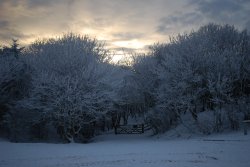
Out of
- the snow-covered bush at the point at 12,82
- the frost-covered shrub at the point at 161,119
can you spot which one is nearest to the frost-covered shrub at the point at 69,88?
the snow-covered bush at the point at 12,82

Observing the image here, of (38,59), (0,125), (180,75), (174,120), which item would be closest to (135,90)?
(174,120)

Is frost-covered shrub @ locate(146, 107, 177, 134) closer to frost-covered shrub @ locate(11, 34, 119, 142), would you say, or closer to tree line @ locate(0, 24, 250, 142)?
tree line @ locate(0, 24, 250, 142)

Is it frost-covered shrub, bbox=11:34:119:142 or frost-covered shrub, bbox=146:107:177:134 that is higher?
frost-covered shrub, bbox=11:34:119:142

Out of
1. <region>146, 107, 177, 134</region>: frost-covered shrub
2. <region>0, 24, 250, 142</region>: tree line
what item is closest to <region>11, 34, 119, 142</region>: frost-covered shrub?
<region>0, 24, 250, 142</region>: tree line

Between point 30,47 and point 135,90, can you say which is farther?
point 30,47

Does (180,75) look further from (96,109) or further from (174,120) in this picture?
(96,109)

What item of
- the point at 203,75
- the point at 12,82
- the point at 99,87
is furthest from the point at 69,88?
the point at 203,75

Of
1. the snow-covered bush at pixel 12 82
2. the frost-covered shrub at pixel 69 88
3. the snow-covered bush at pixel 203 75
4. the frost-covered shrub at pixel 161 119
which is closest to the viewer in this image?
the frost-covered shrub at pixel 69 88

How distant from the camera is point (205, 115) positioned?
32375 mm

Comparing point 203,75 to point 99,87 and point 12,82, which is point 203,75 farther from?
point 12,82

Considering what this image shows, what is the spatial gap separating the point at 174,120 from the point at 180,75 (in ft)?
23.2

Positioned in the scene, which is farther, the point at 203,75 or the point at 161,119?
the point at 161,119

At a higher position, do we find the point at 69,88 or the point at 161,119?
the point at 69,88

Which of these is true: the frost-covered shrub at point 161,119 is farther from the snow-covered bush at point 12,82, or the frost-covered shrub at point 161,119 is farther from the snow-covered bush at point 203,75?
the snow-covered bush at point 12,82
